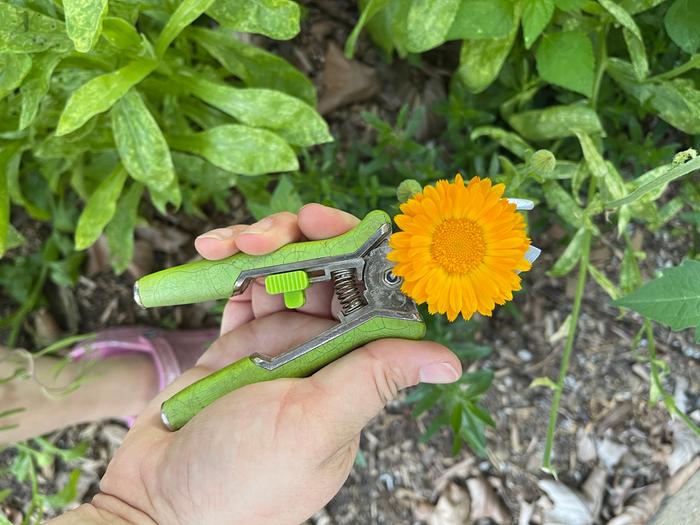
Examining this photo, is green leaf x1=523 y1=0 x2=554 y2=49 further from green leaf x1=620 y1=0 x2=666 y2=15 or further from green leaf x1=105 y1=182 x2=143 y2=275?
green leaf x1=105 y1=182 x2=143 y2=275

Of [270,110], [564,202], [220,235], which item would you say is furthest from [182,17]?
[564,202]

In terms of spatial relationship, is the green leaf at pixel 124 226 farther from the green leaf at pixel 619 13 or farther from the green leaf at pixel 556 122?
the green leaf at pixel 619 13

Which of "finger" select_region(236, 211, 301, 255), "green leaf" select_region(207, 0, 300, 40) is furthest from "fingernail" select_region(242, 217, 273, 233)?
"green leaf" select_region(207, 0, 300, 40)

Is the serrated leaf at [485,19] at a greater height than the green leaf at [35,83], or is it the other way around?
the serrated leaf at [485,19]

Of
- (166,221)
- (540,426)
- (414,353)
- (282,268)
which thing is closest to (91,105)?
(282,268)

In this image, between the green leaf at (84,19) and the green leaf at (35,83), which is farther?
the green leaf at (35,83)

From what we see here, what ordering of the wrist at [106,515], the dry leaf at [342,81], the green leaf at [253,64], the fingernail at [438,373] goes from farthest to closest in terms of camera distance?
the dry leaf at [342,81] < the green leaf at [253,64] < the wrist at [106,515] < the fingernail at [438,373]

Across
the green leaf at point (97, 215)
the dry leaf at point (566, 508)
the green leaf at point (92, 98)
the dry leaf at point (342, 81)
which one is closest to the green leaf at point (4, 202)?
the green leaf at point (97, 215)
